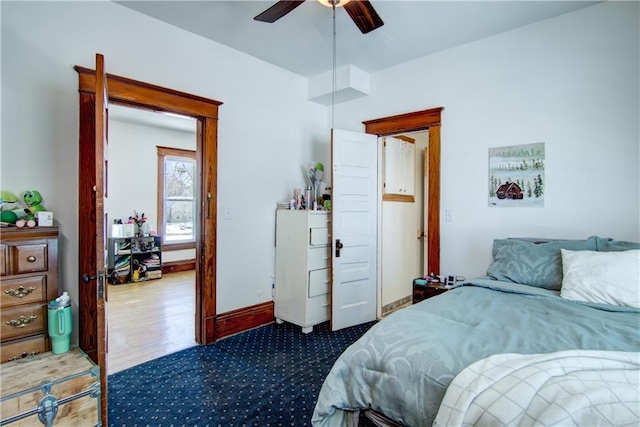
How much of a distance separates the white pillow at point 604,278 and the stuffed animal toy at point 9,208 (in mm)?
3416

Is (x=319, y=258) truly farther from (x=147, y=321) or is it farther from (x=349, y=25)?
(x=349, y=25)

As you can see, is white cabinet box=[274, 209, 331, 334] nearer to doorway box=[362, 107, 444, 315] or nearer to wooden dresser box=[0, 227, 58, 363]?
doorway box=[362, 107, 444, 315]

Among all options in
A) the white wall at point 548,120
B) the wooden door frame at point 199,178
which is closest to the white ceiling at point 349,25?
the white wall at point 548,120

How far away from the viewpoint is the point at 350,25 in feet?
8.98

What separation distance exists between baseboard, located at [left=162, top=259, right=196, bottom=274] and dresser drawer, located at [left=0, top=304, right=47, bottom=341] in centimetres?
412

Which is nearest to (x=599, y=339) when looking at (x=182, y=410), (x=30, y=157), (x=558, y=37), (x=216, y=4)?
(x=182, y=410)

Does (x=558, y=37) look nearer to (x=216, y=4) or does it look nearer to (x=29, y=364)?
(x=216, y=4)

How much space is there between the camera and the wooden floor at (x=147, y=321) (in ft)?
9.20

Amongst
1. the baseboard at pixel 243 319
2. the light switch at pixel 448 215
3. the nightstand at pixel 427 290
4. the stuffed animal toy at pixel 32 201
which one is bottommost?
the baseboard at pixel 243 319

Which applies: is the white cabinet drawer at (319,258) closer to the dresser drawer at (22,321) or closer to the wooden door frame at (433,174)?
the wooden door frame at (433,174)

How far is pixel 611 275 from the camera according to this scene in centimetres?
179

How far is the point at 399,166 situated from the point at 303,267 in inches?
74.4

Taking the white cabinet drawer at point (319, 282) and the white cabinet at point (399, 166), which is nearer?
the white cabinet drawer at point (319, 282)

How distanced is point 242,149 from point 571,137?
291cm
